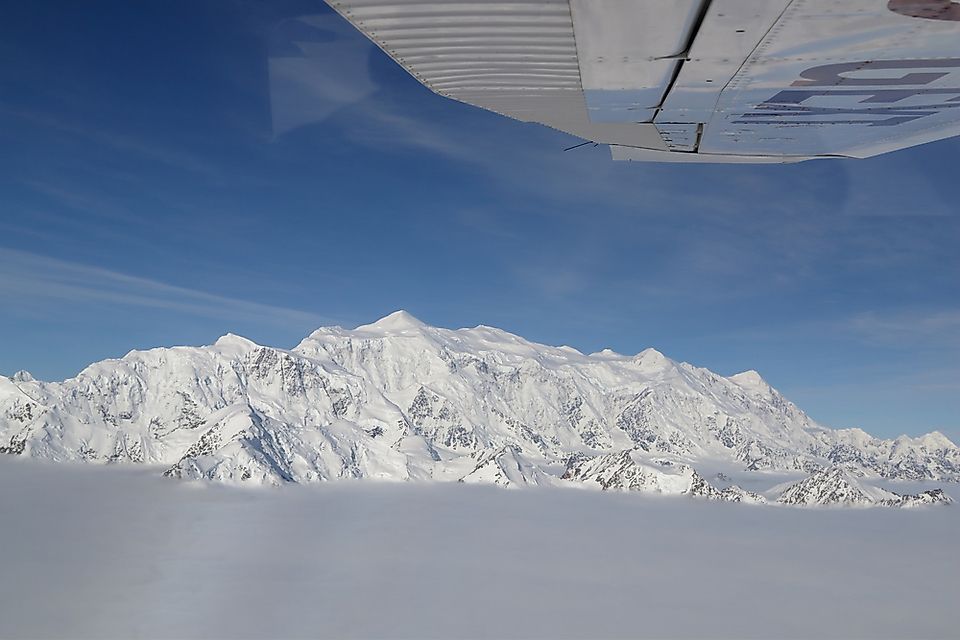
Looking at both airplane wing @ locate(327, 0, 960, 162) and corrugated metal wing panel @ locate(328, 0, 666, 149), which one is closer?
airplane wing @ locate(327, 0, 960, 162)

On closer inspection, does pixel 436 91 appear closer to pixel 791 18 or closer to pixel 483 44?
pixel 483 44

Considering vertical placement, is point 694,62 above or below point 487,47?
below

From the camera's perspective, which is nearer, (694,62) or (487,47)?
(694,62)

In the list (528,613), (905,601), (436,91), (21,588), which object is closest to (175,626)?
(21,588)

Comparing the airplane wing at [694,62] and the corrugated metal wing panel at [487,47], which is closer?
the airplane wing at [694,62]

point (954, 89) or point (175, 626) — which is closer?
point (954, 89)

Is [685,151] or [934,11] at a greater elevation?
[934,11]

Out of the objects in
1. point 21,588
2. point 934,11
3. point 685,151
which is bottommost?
point 21,588

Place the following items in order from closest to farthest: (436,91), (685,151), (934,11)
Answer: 1. (934,11)
2. (436,91)
3. (685,151)
